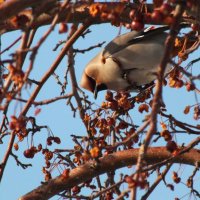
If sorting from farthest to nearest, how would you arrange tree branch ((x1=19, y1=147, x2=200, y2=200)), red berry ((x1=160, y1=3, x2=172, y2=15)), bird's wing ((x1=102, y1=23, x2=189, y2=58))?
bird's wing ((x1=102, y1=23, x2=189, y2=58)) → tree branch ((x1=19, y1=147, x2=200, y2=200)) → red berry ((x1=160, y1=3, x2=172, y2=15))

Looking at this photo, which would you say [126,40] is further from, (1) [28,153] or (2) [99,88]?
(1) [28,153]

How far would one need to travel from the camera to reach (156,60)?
477 cm

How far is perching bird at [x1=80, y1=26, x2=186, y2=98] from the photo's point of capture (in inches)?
188

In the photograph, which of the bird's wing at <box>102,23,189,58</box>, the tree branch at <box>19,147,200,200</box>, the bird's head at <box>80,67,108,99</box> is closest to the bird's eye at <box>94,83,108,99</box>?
the bird's head at <box>80,67,108,99</box>

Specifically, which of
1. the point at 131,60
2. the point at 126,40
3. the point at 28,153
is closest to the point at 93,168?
the point at 28,153

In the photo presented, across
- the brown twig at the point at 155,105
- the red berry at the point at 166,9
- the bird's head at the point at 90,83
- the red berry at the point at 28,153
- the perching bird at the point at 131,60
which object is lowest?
the brown twig at the point at 155,105

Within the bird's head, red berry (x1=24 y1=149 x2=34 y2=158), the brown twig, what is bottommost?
the brown twig

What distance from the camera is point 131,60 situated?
4.88m

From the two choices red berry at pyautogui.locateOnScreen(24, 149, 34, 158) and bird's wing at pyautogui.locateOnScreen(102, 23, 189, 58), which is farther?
bird's wing at pyautogui.locateOnScreen(102, 23, 189, 58)

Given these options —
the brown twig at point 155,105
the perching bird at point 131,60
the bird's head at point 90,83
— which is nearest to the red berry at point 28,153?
the perching bird at point 131,60

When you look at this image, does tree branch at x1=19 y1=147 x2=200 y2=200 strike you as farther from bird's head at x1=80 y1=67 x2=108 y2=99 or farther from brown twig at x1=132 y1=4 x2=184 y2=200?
brown twig at x1=132 y1=4 x2=184 y2=200

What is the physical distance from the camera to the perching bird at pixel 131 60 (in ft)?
15.6

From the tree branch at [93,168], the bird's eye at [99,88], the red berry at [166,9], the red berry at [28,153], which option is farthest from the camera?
the bird's eye at [99,88]

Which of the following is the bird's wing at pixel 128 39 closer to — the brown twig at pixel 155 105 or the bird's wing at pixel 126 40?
the bird's wing at pixel 126 40
